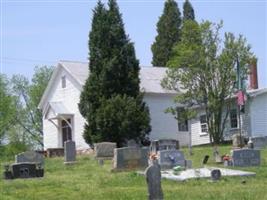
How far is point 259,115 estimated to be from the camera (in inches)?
1684

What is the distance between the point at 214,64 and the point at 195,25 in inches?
108

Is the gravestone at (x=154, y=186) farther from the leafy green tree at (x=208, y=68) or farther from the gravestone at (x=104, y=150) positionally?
the leafy green tree at (x=208, y=68)

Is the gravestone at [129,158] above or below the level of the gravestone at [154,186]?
above

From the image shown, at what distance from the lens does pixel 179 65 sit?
137 feet

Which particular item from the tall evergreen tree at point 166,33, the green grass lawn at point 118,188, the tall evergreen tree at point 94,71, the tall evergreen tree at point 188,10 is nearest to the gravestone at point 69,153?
the green grass lawn at point 118,188

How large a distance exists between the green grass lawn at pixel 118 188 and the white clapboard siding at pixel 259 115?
18.4 metres

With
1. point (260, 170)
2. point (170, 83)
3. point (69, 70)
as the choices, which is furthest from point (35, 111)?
point (260, 170)

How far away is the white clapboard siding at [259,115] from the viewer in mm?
42469

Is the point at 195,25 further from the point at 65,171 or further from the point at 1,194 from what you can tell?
the point at 1,194

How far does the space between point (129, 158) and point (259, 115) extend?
1848 centimetres

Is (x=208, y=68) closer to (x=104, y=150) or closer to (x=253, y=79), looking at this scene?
(x=253, y=79)

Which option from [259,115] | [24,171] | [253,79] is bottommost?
[24,171]

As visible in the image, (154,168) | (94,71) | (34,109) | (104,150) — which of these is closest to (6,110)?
(34,109)

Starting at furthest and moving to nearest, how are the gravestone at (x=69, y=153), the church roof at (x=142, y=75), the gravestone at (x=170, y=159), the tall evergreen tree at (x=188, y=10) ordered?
the tall evergreen tree at (x=188, y=10)
the church roof at (x=142, y=75)
the gravestone at (x=69, y=153)
the gravestone at (x=170, y=159)
